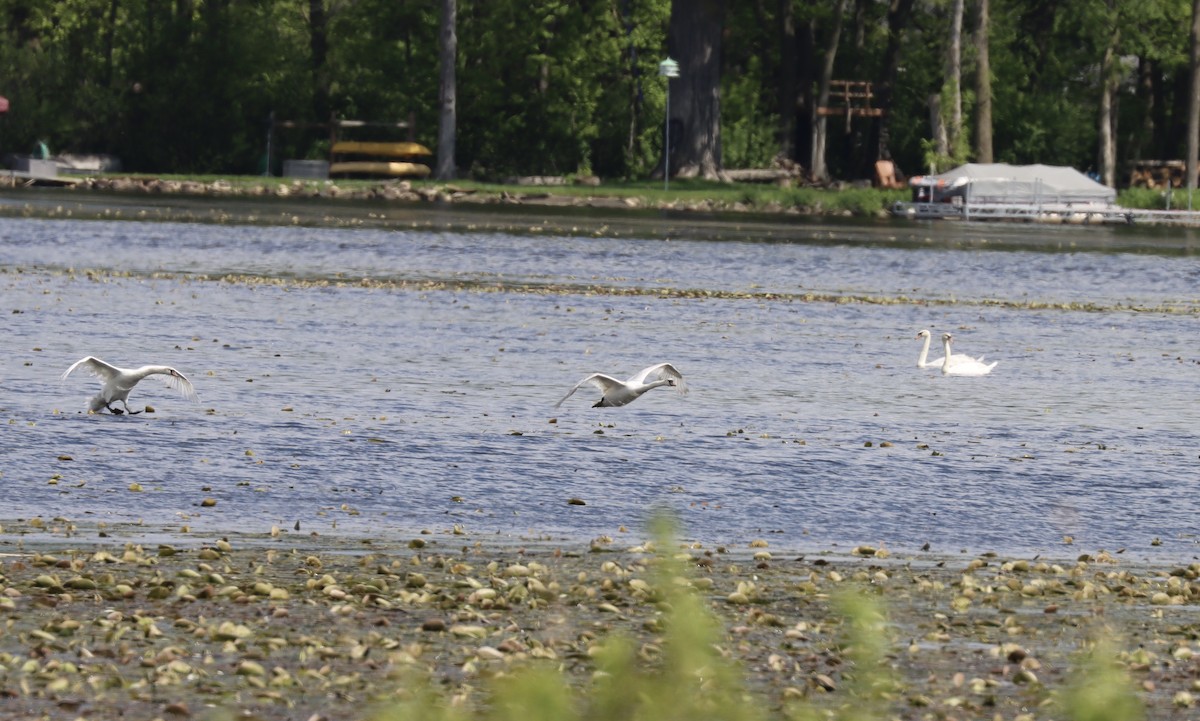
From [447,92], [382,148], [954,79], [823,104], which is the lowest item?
[382,148]

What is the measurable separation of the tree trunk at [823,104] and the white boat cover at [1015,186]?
570cm

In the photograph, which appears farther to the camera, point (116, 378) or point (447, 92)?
point (447, 92)

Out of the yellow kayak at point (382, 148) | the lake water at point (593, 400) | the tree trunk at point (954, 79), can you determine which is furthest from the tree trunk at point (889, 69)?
the lake water at point (593, 400)

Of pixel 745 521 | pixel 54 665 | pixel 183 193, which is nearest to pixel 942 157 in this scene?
pixel 183 193

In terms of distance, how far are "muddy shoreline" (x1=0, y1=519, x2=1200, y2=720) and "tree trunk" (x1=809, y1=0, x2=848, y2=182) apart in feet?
196

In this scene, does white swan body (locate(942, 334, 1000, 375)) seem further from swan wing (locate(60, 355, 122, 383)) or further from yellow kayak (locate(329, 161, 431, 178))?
yellow kayak (locate(329, 161, 431, 178))

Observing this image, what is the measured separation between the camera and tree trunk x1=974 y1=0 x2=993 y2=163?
6875 cm

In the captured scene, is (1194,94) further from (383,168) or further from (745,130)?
(383,168)

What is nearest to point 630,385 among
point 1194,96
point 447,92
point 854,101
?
point 447,92

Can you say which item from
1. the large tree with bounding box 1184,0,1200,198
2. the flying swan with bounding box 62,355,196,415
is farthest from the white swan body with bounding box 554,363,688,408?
the large tree with bounding box 1184,0,1200,198

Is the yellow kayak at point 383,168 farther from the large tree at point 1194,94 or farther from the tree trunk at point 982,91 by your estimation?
the large tree at point 1194,94

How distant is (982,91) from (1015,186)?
11.1ft

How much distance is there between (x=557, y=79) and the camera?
72562mm

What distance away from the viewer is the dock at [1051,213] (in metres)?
67.3
